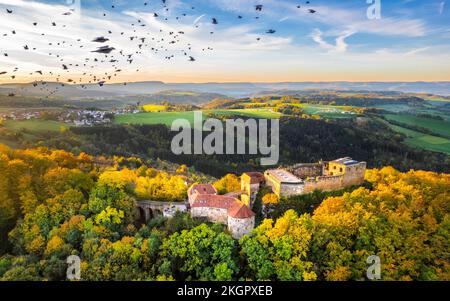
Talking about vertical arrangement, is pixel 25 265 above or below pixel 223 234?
below

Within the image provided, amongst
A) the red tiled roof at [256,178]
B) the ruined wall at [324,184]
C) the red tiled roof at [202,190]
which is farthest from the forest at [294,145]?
the ruined wall at [324,184]

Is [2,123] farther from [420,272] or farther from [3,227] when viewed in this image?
[420,272]

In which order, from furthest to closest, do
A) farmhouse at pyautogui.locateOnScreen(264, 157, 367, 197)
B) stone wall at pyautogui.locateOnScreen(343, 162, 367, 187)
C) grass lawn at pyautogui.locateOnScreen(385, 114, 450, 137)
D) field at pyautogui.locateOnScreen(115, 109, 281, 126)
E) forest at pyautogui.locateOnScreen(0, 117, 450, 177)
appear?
field at pyautogui.locateOnScreen(115, 109, 281, 126)
grass lawn at pyautogui.locateOnScreen(385, 114, 450, 137)
forest at pyautogui.locateOnScreen(0, 117, 450, 177)
stone wall at pyautogui.locateOnScreen(343, 162, 367, 187)
farmhouse at pyautogui.locateOnScreen(264, 157, 367, 197)

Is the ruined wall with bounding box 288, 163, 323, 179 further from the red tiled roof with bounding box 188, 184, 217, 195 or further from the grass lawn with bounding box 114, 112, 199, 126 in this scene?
the grass lawn with bounding box 114, 112, 199, 126

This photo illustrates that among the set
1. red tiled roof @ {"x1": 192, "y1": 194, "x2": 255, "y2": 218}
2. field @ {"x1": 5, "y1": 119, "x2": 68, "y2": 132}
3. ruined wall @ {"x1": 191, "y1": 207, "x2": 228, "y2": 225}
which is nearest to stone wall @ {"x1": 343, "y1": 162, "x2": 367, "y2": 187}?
red tiled roof @ {"x1": 192, "y1": 194, "x2": 255, "y2": 218}

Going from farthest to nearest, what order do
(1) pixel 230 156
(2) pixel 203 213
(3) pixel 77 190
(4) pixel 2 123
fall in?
(1) pixel 230 156 < (4) pixel 2 123 < (3) pixel 77 190 < (2) pixel 203 213
